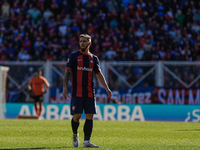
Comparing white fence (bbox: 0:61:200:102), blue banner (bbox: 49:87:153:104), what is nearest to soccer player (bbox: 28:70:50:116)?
white fence (bbox: 0:61:200:102)

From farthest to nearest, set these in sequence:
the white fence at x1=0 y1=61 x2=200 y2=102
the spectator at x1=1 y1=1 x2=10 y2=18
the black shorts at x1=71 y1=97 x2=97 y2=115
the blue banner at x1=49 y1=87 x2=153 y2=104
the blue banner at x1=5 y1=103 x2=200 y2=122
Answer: the spectator at x1=1 y1=1 x2=10 y2=18 < the blue banner at x1=49 y1=87 x2=153 y2=104 < the white fence at x1=0 y1=61 x2=200 y2=102 < the blue banner at x1=5 y1=103 x2=200 y2=122 < the black shorts at x1=71 y1=97 x2=97 y2=115

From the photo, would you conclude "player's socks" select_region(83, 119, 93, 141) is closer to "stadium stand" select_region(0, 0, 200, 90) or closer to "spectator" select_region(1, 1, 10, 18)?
"stadium stand" select_region(0, 0, 200, 90)

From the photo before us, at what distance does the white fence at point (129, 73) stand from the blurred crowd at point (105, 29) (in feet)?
5.52

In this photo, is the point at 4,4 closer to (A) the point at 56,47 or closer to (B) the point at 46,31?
(B) the point at 46,31

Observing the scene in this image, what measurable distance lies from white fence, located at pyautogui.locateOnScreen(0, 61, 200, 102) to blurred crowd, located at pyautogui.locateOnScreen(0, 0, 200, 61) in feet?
5.52

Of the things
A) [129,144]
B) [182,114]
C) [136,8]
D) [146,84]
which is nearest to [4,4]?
[136,8]

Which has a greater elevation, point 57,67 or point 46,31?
point 46,31

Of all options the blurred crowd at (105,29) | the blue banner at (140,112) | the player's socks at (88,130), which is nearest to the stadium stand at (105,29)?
the blurred crowd at (105,29)

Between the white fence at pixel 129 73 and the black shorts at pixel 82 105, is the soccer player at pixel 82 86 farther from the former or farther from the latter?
the white fence at pixel 129 73

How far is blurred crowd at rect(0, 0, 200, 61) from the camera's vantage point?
22641mm

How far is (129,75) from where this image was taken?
66.1 feet

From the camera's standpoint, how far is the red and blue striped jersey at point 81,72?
788 cm

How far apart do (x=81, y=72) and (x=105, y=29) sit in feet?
54.4

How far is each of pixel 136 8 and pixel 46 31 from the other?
17.9ft
